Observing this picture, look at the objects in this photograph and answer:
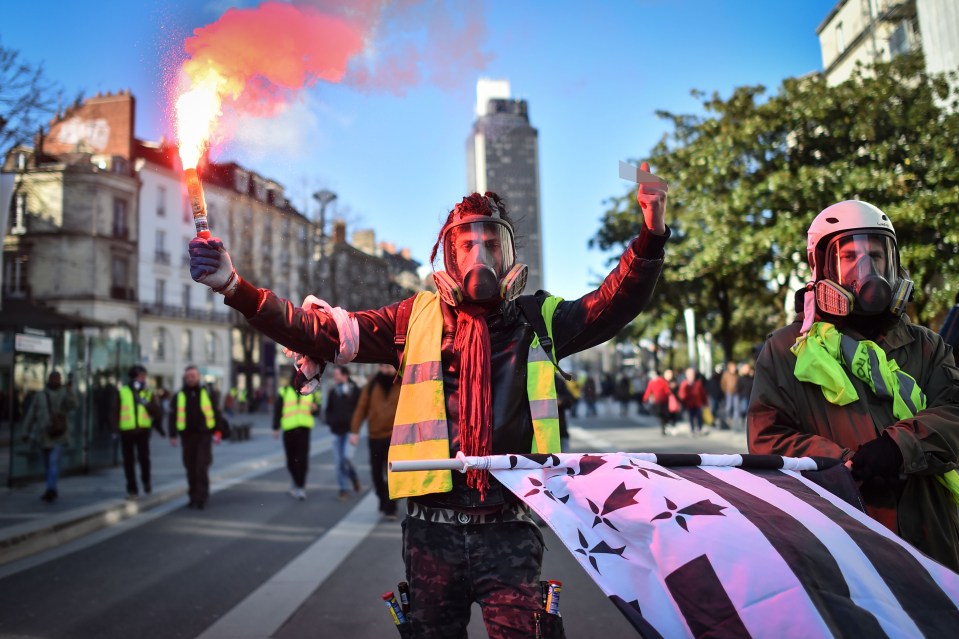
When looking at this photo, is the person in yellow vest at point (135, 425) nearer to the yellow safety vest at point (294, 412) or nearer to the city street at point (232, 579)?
the city street at point (232, 579)

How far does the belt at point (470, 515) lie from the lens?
99.7 inches

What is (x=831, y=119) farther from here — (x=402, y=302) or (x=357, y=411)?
(x=402, y=302)

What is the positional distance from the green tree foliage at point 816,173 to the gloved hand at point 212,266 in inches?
580

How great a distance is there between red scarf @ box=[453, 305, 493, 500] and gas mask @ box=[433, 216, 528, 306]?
0.11 m

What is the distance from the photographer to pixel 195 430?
10766 mm

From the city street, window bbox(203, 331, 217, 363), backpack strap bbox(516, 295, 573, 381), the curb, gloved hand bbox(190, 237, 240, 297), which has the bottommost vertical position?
the city street

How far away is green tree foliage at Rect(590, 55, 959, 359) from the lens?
15.3 m

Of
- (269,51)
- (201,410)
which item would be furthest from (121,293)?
(269,51)

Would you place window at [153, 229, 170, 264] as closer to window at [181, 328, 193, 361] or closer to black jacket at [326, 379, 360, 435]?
window at [181, 328, 193, 361]

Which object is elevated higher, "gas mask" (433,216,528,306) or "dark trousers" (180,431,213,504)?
"gas mask" (433,216,528,306)

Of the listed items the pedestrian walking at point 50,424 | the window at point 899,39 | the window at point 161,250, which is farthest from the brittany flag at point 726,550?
the window at point 161,250

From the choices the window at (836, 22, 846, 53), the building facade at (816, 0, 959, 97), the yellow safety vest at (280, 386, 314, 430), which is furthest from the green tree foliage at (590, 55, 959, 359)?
the window at (836, 22, 846, 53)

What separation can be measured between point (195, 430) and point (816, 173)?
12873 mm

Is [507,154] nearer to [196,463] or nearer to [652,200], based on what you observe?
[652,200]
